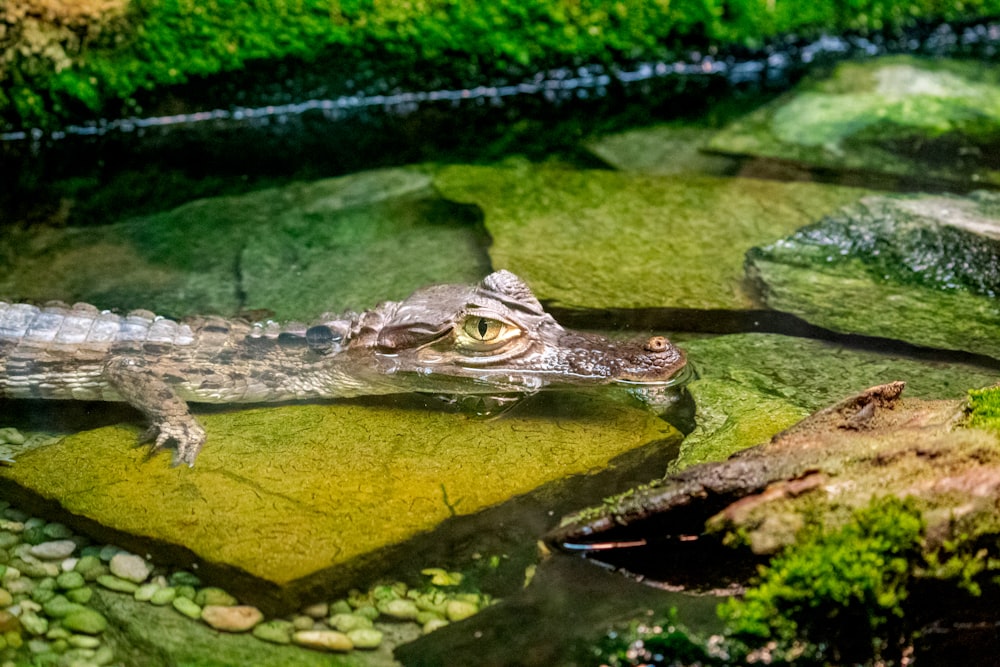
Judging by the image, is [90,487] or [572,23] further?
[572,23]

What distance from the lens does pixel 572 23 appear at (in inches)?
343

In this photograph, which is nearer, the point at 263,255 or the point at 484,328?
the point at 484,328

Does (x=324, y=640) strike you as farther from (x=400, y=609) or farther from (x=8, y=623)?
(x=8, y=623)

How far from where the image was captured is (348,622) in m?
2.82

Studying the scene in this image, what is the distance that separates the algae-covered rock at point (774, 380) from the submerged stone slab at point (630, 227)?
1.41 ft

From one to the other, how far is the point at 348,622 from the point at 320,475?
28.4 inches

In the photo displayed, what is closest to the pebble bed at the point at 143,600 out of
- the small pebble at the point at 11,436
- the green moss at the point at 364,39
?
the small pebble at the point at 11,436

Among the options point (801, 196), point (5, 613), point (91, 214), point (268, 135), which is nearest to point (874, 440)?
point (5, 613)

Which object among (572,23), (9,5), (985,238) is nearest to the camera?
(985,238)

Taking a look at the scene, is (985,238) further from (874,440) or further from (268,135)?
(268,135)

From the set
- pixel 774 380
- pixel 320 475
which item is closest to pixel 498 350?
pixel 320 475

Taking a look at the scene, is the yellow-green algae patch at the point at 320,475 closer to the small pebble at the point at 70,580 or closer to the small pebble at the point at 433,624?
the small pebble at the point at 70,580

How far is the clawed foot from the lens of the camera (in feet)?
11.8

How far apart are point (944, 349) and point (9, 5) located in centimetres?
714
